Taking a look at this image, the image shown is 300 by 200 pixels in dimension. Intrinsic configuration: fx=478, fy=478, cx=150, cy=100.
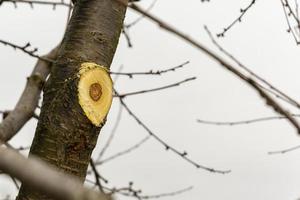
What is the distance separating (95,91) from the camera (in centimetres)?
140

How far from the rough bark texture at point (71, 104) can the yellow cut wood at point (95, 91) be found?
0.7 inches

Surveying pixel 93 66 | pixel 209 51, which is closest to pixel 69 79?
pixel 93 66

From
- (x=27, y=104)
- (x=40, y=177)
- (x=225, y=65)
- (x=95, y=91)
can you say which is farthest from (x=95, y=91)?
(x=27, y=104)

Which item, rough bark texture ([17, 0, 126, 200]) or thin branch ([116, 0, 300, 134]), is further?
rough bark texture ([17, 0, 126, 200])

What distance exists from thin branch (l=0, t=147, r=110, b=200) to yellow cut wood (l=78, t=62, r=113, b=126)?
1088 millimetres

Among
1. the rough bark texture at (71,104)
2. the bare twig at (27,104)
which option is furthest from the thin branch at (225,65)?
the bare twig at (27,104)

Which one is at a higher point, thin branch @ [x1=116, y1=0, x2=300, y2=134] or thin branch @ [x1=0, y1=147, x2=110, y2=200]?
thin branch @ [x1=116, y1=0, x2=300, y2=134]

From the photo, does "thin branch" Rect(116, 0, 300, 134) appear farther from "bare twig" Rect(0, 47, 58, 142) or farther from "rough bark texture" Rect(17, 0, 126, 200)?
"bare twig" Rect(0, 47, 58, 142)

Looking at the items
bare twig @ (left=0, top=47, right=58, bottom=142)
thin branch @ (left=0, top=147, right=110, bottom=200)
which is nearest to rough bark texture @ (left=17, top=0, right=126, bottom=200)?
thin branch @ (left=0, top=147, right=110, bottom=200)

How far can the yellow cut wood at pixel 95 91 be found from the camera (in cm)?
135

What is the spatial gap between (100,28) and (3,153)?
1.26 metres

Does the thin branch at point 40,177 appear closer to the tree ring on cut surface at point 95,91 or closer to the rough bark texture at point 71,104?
the rough bark texture at point 71,104

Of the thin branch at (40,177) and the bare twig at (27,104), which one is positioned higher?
the bare twig at (27,104)

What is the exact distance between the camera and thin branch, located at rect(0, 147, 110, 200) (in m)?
0.24
